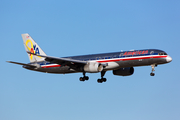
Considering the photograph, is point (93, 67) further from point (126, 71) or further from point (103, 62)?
point (126, 71)

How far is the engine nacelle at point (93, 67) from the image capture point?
5828 centimetres

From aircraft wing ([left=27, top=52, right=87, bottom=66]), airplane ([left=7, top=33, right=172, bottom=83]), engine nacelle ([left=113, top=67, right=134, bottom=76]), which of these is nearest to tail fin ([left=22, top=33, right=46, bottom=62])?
airplane ([left=7, top=33, right=172, bottom=83])

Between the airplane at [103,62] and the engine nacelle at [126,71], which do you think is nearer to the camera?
the airplane at [103,62]

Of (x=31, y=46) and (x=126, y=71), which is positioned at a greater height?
(x=31, y=46)

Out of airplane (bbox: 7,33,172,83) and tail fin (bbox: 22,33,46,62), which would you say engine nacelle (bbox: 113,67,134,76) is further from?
tail fin (bbox: 22,33,46,62)

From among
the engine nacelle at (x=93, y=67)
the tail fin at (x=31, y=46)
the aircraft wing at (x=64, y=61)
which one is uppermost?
the tail fin at (x=31, y=46)

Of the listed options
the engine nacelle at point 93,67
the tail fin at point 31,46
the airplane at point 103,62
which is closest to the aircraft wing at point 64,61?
the airplane at point 103,62

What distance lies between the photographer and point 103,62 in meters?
60.0

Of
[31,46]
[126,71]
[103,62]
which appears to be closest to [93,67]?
[103,62]

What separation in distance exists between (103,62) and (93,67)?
2.61 meters

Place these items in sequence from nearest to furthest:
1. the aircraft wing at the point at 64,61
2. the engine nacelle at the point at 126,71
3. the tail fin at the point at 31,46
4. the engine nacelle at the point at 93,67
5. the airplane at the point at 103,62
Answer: the airplane at the point at 103,62
the aircraft wing at the point at 64,61
the engine nacelle at the point at 93,67
the engine nacelle at the point at 126,71
the tail fin at the point at 31,46

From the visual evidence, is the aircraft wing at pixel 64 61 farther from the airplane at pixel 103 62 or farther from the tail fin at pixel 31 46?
the tail fin at pixel 31 46

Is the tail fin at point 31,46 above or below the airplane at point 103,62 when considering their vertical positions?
above

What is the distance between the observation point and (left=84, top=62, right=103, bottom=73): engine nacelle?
5828 centimetres
